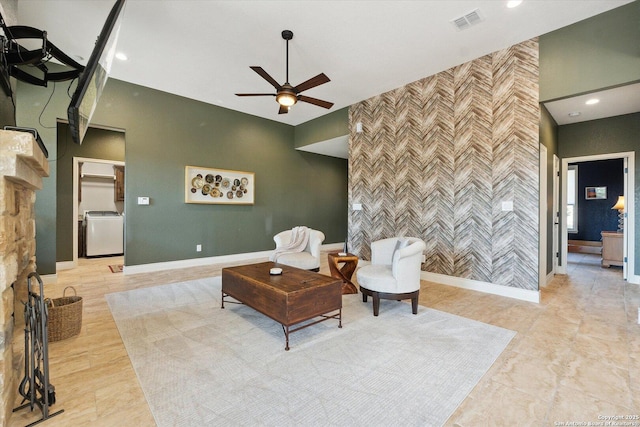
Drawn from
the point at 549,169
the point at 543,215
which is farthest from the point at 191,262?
the point at 549,169

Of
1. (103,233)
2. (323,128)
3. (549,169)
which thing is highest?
(323,128)

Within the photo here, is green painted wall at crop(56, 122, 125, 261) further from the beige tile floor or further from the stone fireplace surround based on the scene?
the stone fireplace surround

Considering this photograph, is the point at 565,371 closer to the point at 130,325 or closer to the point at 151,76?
the point at 130,325

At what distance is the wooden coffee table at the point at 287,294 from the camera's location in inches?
86.8

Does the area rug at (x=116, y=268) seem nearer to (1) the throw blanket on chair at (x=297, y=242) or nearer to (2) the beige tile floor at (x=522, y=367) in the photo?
(2) the beige tile floor at (x=522, y=367)

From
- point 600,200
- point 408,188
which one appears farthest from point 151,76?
point 600,200

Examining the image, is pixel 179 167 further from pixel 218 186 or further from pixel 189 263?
pixel 189 263

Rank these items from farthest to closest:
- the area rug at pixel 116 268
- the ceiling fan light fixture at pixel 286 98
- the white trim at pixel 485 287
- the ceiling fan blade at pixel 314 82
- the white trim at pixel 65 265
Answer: the white trim at pixel 65 265
the area rug at pixel 116 268
the white trim at pixel 485 287
the ceiling fan light fixture at pixel 286 98
the ceiling fan blade at pixel 314 82

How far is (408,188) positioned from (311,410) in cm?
385

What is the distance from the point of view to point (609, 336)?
244 centimetres

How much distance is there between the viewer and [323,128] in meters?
6.27

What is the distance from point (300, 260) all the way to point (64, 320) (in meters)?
2.44

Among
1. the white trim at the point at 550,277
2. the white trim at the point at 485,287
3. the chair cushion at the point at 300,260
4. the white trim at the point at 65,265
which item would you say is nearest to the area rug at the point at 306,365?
the chair cushion at the point at 300,260

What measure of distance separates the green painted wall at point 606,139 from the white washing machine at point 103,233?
30.8 feet
